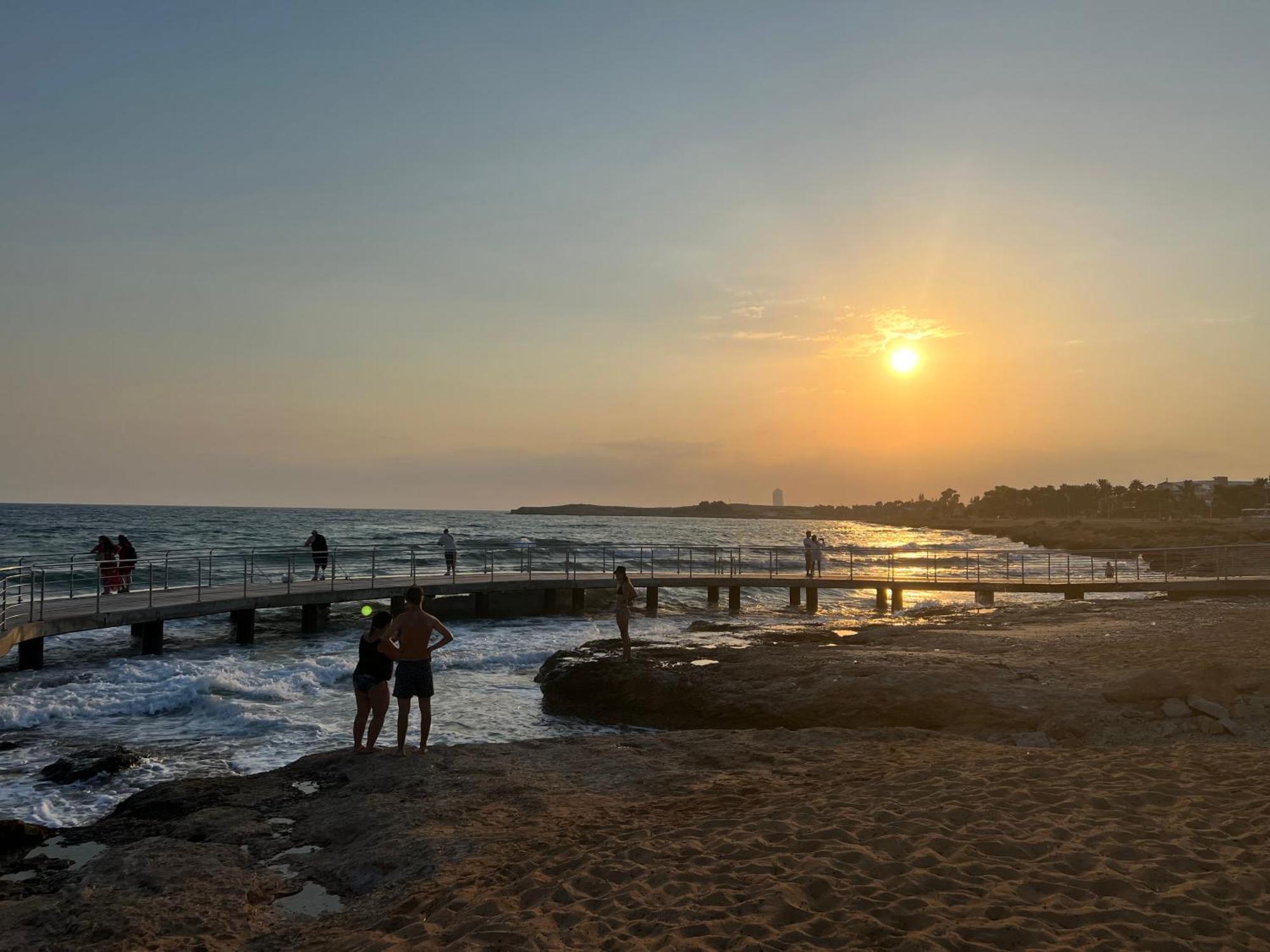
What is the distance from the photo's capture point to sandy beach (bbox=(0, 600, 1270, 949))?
16.9 ft

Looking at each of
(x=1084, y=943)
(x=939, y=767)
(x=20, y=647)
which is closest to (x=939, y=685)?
(x=939, y=767)

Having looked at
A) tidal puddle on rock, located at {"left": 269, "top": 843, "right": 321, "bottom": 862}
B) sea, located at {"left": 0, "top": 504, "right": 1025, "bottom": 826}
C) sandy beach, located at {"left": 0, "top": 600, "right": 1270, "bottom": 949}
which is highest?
sandy beach, located at {"left": 0, "top": 600, "right": 1270, "bottom": 949}

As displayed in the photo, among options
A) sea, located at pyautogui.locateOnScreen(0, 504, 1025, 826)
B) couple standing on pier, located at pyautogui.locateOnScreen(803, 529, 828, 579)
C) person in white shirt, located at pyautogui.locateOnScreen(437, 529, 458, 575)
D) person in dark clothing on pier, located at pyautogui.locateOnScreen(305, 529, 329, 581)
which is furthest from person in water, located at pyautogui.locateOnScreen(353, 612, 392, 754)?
couple standing on pier, located at pyautogui.locateOnScreen(803, 529, 828, 579)

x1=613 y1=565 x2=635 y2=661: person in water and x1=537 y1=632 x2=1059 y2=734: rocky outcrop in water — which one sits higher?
x1=613 y1=565 x2=635 y2=661: person in water

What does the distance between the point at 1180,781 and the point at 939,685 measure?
495 centimetres

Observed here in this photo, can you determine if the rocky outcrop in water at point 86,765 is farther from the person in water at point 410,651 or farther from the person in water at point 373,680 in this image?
the person in water at point 410,651

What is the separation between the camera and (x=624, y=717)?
13250 millimetres

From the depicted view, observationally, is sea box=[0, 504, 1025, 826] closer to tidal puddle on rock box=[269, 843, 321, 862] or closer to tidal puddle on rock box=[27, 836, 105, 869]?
tidal puddle on rock box=[27, 836, 105, 869]

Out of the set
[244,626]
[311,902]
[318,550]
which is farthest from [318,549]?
[311,902]

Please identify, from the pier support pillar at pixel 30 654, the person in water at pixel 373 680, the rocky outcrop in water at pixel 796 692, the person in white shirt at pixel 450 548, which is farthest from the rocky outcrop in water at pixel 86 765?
the person in white shirt at pixel 450 548

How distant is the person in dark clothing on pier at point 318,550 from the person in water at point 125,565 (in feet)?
15.6

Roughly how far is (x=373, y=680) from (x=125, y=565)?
54.1 feet

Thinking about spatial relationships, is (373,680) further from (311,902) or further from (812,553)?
(812,553)

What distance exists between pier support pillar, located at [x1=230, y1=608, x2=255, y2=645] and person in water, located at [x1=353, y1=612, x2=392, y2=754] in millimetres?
13632
